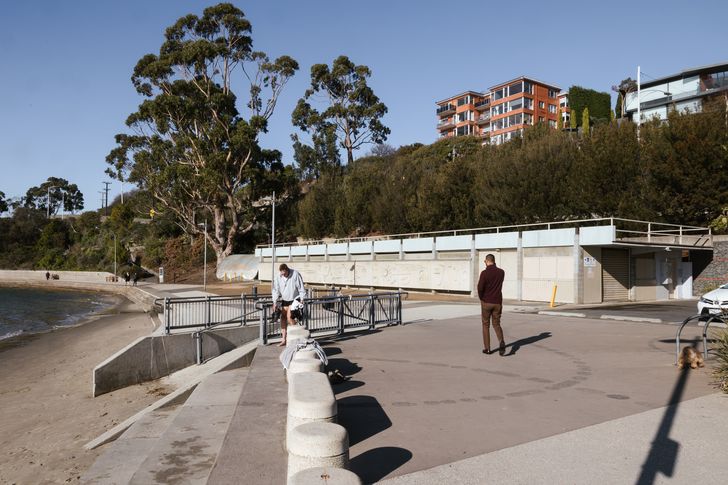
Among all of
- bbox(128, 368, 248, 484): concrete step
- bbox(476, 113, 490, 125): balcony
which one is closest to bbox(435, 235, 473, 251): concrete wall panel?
bbox(128, 368, 248, 484): concrete step

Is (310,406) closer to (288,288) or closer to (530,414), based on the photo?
(530,414)

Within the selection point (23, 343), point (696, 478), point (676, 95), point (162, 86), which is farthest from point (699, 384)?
point (676, 95)

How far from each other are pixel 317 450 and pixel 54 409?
9.99m

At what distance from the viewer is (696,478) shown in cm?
447

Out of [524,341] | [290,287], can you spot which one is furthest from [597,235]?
[290,287]

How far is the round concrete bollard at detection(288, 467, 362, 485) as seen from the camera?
3430 mm

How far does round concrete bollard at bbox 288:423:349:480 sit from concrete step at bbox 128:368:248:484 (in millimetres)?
1553

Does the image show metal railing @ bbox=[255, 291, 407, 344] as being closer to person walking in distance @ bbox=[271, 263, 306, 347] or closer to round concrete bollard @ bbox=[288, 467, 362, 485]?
person walking in distance @ bbox=[271, 263, 306, 347]

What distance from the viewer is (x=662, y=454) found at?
16.4ft

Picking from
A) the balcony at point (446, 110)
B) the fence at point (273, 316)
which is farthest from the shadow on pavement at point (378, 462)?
the balcony at point (446, 110)

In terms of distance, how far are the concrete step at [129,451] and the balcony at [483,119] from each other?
91279 mm

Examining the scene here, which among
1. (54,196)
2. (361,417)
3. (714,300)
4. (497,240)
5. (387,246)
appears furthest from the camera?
(54,196)

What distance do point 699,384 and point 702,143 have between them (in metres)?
26.3

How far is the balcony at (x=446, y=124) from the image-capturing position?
101062mm
